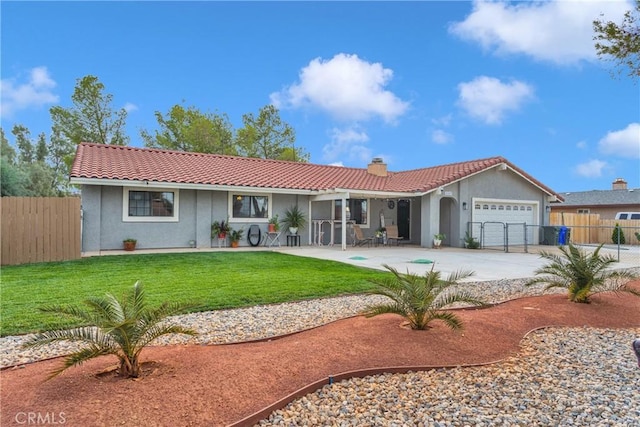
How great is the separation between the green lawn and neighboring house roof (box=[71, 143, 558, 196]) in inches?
150

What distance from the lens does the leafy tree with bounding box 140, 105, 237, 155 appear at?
32250 millimetres

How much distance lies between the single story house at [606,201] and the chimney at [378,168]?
13.7 meters

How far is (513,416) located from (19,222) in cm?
1268

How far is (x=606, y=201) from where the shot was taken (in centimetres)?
2959

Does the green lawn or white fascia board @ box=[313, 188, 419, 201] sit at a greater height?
white fascia board @ box=[313, 188, 419, 201]

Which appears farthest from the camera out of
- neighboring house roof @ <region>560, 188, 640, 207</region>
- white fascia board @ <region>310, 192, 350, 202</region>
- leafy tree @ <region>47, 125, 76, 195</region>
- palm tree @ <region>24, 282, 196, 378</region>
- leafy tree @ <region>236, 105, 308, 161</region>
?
leafy tree @ <region>236, 105, 308, 161</region>

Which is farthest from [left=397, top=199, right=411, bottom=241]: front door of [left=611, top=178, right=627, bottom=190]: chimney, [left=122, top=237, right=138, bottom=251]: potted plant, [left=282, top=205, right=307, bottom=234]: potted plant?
[left=611, top=178, right=627, bottom=190]: chimney

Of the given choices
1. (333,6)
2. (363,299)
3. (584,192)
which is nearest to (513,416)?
(363,299)

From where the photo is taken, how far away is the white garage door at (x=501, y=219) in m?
19.5

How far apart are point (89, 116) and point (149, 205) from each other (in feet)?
56.9

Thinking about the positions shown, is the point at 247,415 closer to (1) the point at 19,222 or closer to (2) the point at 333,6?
(1) the point at 19,222

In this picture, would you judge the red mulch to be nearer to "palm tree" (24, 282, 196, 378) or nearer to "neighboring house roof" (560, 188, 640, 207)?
"palm tree" (24, 282, 196, 378)

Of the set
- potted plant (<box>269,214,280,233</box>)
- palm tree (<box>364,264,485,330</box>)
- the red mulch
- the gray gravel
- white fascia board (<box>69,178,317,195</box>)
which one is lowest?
the gray gravel

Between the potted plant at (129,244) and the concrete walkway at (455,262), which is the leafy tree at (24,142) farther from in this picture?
the concrete walkway at (455,262)
